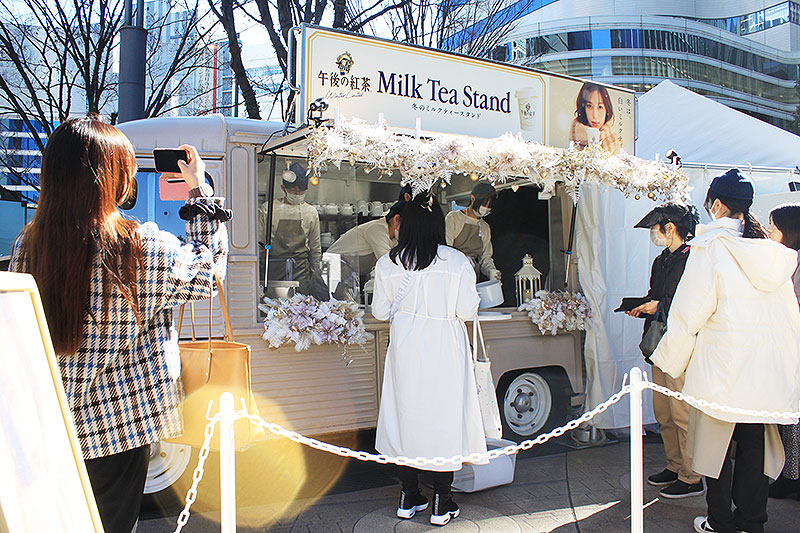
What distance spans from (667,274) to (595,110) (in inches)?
63.7

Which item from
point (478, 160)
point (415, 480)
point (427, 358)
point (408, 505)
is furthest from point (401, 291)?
point (408, 505)

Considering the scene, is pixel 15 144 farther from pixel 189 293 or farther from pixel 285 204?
pixel 189 293

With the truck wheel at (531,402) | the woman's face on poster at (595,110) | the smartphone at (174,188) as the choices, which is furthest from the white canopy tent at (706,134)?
the smartphone at (174,188)

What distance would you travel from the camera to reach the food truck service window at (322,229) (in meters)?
5.14

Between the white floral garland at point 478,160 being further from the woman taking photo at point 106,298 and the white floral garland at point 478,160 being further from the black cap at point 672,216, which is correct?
the woman taking photo at point 106,298

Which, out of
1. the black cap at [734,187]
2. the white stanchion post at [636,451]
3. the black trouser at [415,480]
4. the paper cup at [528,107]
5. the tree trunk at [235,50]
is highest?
the tree trunk at [235,50]

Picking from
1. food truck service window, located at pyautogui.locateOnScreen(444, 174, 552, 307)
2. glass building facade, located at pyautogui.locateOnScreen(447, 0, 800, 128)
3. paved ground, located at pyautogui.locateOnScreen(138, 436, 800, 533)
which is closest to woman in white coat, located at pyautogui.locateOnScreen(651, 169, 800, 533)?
paved ground, located at pyautogui.locateOnScreen(138, 436, 800, 533)

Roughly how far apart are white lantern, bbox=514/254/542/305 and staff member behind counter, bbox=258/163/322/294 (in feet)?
6.71

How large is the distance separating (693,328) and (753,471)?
84 cm

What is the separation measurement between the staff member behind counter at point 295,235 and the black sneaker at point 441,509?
222 centimetres

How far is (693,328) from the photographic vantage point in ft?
11.8

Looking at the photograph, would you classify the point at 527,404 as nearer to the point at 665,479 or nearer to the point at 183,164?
the point at 665,479

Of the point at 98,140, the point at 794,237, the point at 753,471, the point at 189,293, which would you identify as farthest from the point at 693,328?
the point at 98,140

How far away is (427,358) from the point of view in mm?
3973
